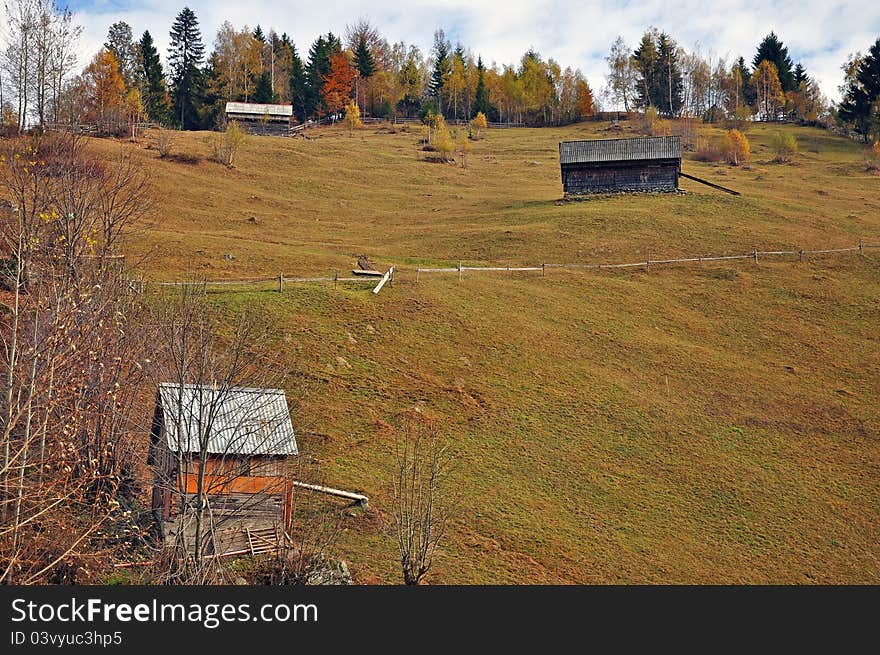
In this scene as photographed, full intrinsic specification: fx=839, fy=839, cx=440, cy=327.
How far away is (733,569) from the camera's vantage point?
25672 millimetres

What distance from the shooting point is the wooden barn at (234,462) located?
21.5 meters

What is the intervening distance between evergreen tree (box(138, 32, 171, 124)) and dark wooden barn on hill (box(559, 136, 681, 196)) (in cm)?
6085

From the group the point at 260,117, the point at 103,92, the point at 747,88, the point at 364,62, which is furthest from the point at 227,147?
the point at 747,88

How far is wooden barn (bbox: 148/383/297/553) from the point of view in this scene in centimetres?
2155

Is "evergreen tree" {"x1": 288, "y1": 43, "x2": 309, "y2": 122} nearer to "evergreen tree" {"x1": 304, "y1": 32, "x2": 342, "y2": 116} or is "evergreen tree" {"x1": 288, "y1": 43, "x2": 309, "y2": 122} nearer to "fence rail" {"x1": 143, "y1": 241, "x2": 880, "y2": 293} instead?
"evergreen tree" {"x1": 304, "y1": 32, "x2": 342, "y2": 116}

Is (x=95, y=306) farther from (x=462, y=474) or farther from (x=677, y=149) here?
(x=677, y=149)

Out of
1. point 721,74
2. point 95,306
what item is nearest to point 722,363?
point 95,306

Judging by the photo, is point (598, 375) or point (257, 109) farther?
point (257, 109)

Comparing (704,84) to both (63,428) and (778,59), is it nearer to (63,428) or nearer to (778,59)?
(778,59)

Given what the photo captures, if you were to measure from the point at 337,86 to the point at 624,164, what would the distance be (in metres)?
79.6

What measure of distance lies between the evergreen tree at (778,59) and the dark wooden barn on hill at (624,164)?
3565 inches

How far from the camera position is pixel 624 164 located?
73375 mm

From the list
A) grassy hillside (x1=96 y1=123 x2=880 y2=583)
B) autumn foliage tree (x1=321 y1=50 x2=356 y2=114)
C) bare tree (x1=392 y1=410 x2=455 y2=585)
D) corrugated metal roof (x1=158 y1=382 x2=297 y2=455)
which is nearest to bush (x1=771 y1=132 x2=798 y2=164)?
grassy hillside (x1=96 y1=123 x2=880 y2=583)

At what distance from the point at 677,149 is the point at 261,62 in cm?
9159
